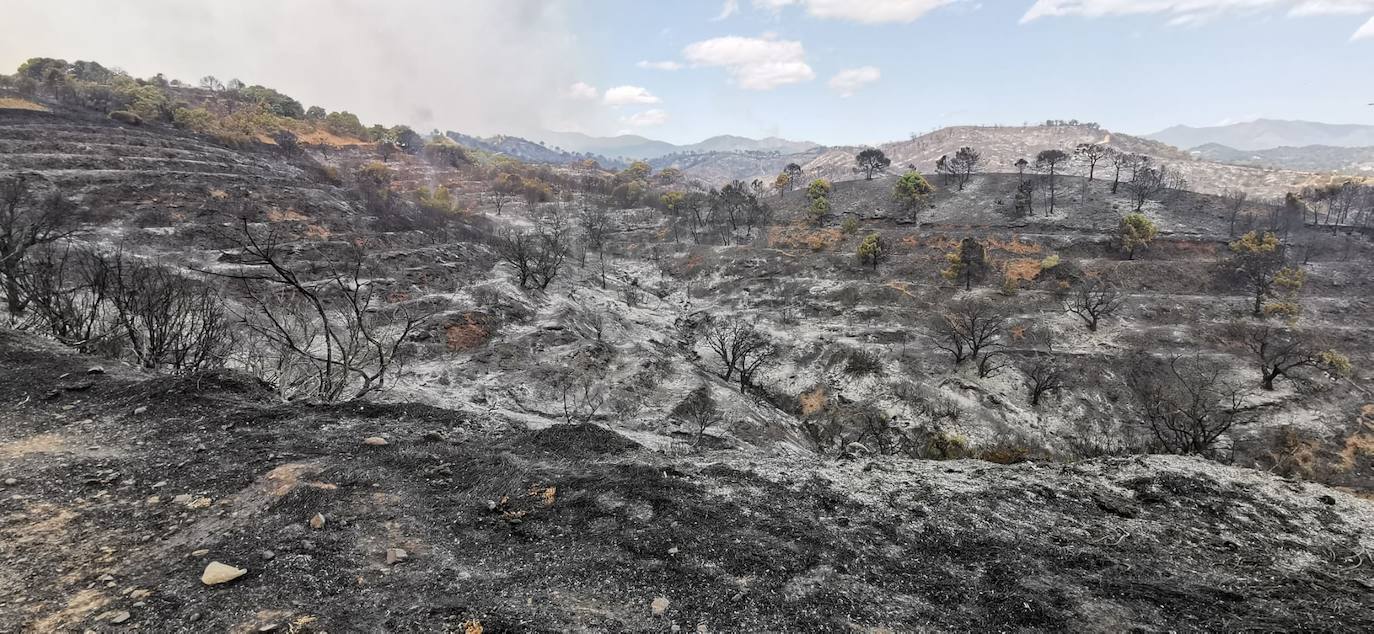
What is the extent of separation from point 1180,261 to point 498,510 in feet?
250

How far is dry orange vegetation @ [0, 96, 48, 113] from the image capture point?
6327 centimetres

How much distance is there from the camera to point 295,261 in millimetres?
45062

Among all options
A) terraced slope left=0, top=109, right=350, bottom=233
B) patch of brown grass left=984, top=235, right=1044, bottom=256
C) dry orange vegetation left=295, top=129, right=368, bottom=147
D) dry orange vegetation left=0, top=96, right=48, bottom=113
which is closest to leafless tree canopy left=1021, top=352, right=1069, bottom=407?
patch of brown grass left=984, top=235, right=1044, bottom=256

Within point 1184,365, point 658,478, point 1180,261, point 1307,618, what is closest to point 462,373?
point 658,478

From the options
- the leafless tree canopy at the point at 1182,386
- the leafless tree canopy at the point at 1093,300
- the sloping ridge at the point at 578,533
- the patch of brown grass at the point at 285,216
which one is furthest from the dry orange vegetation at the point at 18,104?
the leafless tree canopy at the point at 1093,300

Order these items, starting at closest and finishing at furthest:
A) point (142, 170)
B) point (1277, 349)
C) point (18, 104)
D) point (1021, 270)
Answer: point (1277, 349)
point (142, 170)
point (1021, 270)
point (18, 104)

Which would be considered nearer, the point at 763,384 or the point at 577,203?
the point at 763,384

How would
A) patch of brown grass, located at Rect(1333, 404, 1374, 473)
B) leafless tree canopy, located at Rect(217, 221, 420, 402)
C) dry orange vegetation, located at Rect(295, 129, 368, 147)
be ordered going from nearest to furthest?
leafless tree canopy, located at Rect(217, 221, 420, 402)
patch of brown grass, located at Rect(1333, 404, 1374, 473)
dry orange vegetation, located at Rect(295, 129, 368, 147)

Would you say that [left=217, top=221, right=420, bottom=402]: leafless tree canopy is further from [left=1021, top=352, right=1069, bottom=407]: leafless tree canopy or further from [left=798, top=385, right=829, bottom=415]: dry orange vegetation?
[left=1021, top=352, right=1069, bottom=407]: leafless tree canopy

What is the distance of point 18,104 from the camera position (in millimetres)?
65375

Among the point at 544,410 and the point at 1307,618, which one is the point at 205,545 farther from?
the point at 544,410

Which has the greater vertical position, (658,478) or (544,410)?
(658,478)

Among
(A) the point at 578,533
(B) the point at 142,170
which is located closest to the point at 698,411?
(A) the point at 578,533

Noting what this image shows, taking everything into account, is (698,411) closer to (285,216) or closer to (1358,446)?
(1358,446)
